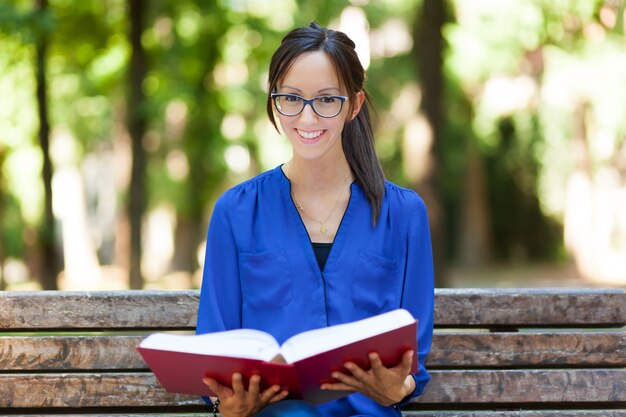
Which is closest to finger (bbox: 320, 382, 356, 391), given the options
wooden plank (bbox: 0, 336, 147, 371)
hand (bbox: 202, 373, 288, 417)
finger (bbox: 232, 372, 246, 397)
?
hand (bbox: 202, 373, 288, 417)

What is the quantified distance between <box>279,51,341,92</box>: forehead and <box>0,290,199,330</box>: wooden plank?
0.94 meters

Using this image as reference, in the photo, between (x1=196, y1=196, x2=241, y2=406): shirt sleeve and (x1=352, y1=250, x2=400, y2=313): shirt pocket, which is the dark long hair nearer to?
(x1=352, y1=250, x2=400, y2=313): shirt pocket

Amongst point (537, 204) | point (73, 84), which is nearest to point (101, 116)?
point (73, 84)

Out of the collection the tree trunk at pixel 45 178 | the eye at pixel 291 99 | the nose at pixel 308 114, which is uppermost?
the eye at pixel 291 99

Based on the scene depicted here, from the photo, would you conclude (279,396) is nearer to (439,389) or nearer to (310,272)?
(310,272)

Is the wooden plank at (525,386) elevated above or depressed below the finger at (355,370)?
below

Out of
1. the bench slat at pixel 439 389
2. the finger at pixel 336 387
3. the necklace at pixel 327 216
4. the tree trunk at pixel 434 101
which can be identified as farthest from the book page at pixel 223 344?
the tree trunk at pixel 434 101

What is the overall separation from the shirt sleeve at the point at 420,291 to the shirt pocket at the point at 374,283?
0.16 ft

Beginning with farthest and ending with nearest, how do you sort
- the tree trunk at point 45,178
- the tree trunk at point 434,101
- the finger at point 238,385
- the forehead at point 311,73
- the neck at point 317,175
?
the tree trunk at point 45,178 < the tree trunk at point 434,101 < the neck at point 317,175 < the forehead at point 311,73 < the finger at point 238,385

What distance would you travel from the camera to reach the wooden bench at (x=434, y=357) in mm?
3412

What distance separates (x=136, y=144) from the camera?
1298 centimetres

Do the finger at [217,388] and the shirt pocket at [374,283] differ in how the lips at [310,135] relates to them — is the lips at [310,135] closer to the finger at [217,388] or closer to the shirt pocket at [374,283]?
the shirt pocket at [374,283]

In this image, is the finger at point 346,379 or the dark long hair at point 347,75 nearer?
the finger at point 346,379

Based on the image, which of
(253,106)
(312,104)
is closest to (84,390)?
(312,104)
